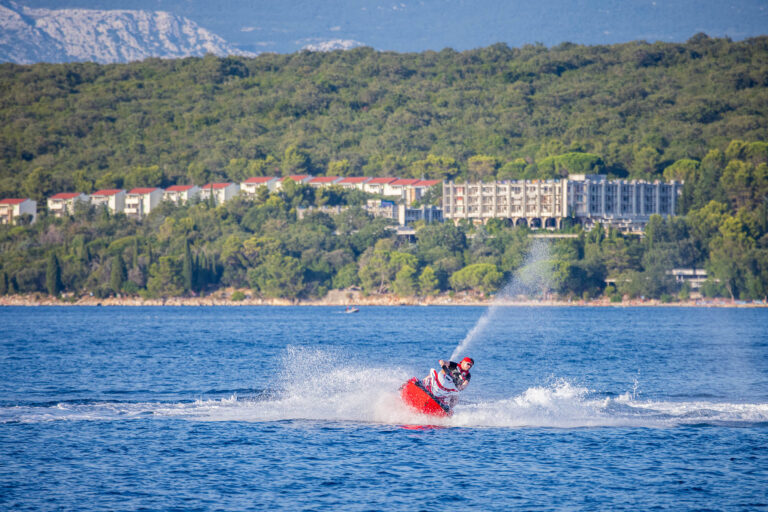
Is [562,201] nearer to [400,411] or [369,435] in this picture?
[400,411]

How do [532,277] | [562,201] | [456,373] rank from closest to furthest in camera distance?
[456,373] < [532,277] < [562,201]

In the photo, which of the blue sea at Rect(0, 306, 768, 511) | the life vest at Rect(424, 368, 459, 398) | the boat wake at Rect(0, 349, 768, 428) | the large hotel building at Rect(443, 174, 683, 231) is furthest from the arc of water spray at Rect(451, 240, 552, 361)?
the life vest at Rect(424, 368, 459, 398)

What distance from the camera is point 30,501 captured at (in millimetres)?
25016

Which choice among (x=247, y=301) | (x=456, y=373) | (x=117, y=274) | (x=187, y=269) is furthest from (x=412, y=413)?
(x=117, y=274)

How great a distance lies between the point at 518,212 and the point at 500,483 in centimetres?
16011

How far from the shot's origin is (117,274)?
165 meters

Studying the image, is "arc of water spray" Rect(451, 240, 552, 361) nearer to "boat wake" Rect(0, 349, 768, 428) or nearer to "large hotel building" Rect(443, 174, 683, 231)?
"large hotel building" Rect(443, 174, 683, 231)

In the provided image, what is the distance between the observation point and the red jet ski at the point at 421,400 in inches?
1310

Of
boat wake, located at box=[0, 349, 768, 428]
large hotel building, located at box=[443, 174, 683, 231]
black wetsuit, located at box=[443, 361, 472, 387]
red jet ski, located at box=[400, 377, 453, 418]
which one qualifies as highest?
large hotel building, located at box=[443, 174, 683, 231]

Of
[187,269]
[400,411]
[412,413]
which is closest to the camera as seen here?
[412,413]

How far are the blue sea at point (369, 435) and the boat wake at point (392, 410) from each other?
0.10 metres

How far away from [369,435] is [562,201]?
151 m

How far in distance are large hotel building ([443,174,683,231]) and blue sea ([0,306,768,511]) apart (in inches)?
4677

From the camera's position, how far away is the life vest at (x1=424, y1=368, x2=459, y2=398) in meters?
32.5
